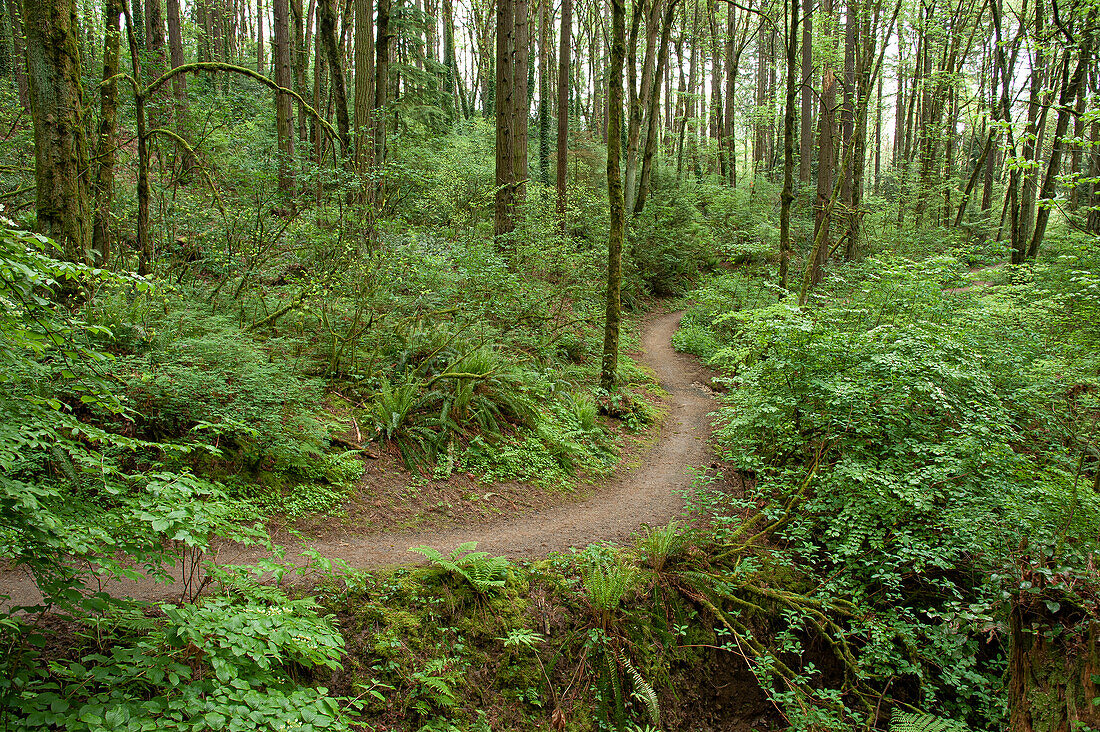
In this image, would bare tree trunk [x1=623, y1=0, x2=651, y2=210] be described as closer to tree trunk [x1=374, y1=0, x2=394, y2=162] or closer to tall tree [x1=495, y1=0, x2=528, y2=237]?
tall tree [x1=495, y1=0, x2=528, y2=237]

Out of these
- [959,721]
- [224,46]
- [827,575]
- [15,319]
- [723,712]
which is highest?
[224,46]

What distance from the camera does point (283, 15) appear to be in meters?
14.3

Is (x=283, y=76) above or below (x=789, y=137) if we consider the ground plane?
above

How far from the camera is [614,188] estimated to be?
8.62 meters

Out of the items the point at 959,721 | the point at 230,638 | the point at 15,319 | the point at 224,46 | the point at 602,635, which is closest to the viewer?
the point at 15,319

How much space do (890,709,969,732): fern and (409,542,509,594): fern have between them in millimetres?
3166

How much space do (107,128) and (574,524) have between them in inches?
265

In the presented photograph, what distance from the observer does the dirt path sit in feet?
14.6

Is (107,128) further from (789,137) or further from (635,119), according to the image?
(635,119)

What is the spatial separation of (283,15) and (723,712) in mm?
17626

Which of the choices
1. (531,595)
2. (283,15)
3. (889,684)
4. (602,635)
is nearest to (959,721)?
(889,684)

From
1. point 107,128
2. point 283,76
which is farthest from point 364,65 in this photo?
point 107,128

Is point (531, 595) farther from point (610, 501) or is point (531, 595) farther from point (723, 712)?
point (610, 501)

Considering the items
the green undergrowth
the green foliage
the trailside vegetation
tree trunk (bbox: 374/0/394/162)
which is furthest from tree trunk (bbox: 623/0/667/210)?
the green foliage
